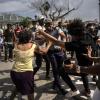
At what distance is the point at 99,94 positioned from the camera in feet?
13.1

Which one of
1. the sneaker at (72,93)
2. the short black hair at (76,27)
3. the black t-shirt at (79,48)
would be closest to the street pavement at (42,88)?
the sneaker at (72,93)

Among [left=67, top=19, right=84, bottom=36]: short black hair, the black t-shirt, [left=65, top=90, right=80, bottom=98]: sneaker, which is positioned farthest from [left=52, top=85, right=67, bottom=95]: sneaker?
[left=67, top=19, right=84, bottom=36]: short black hair

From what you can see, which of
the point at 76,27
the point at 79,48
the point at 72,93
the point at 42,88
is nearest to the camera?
the point at 76,27

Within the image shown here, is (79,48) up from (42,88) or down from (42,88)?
up

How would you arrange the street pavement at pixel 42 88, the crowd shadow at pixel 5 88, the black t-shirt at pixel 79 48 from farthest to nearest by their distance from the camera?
the crowd shadow at pixel 5 88 → the street pavement at pixel 42 88 → the black t-shirt at pixel 79 48

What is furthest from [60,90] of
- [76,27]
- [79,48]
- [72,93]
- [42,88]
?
[76,27]

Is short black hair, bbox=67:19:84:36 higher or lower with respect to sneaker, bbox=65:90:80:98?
higher

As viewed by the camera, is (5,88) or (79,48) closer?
(79,48)

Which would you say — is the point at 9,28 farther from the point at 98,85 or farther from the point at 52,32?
the point at 98,85

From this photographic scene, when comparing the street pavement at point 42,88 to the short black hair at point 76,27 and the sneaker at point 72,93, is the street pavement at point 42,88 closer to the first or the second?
the sneaker at point 72,93

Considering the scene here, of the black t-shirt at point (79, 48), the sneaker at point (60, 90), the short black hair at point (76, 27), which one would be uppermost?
the short black hair at point (76, 27)

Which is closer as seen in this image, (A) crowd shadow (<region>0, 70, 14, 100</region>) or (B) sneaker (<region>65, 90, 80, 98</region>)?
(B) sneaker (<region>65, 90, 80, 98</region>)

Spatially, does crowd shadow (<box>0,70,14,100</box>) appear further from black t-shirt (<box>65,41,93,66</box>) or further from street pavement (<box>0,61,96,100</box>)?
black t-shirt (<box>65,41,93,66</box>)

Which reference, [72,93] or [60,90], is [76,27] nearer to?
[72,93]
